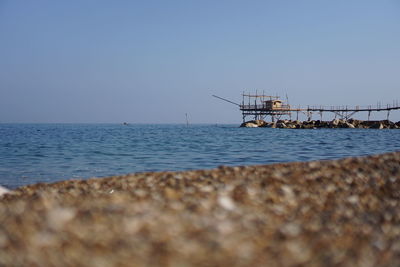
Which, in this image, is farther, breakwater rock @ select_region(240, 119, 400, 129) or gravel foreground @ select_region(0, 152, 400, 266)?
breakwater rock @ select_region(240, 119, 400, 129)

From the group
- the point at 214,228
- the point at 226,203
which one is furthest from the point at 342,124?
the point at 214,228

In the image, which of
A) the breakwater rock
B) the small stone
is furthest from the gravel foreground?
the breakwater rock

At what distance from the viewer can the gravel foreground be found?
246cm

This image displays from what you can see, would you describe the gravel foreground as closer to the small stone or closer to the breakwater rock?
the small stone

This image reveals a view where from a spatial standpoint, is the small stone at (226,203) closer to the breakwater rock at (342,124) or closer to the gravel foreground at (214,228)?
the gravel foreground at (214,228)

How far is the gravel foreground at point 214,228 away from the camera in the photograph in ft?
8.07

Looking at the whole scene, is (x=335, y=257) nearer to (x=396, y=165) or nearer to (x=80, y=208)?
(x=80, y=208)

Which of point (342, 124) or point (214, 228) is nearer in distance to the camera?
point (214, 228)

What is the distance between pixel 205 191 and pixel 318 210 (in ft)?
4.23

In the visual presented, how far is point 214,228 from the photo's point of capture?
2.83 m

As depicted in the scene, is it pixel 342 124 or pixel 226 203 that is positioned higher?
pixel 226 203

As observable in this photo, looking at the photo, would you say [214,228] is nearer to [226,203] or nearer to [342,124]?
[226,203]

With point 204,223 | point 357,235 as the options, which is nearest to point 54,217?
point 204,223

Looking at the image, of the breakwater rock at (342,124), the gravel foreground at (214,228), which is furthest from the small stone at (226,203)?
the breakwater rock at (342,124)
